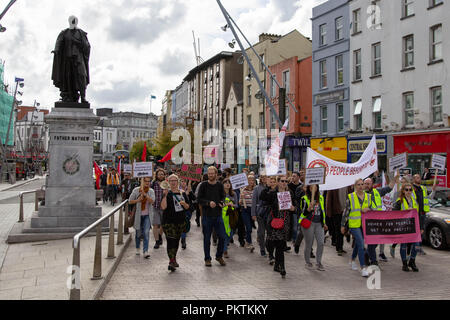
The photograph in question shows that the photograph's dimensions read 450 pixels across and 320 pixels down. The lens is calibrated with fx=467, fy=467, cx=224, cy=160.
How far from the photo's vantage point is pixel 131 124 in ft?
503

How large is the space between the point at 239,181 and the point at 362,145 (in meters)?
19.0

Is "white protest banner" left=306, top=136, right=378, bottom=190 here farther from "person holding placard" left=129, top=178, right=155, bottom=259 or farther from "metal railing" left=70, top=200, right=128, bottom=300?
"metal railing" left=70, top=200, right=128, bottom=300

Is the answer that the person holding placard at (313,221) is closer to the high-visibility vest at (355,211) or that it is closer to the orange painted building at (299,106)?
the high-visibility vest at (355,211)

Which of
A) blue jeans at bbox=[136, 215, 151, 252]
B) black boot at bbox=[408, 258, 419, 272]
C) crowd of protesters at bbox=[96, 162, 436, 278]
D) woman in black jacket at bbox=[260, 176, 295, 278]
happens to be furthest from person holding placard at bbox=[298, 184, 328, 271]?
blue jeans at bbox=[136, 215, 151, 252]

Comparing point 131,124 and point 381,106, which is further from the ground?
point 131,124

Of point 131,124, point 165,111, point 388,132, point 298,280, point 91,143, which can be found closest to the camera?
point 298,280

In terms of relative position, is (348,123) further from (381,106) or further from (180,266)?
(180,266)

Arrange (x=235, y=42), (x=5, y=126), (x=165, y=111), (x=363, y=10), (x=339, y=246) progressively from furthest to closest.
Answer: (x=165, y=111)
(x=5, y=126)
(x=363, y=10)
(x=235, y=42)
(x=339, y=246)

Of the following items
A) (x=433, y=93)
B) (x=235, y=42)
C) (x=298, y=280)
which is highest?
(x=235, y=42)

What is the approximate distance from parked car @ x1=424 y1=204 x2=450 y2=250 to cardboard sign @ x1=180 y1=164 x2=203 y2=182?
6402 mm

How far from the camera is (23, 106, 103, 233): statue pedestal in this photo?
11734mm

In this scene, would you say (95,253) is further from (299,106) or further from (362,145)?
(299,106)

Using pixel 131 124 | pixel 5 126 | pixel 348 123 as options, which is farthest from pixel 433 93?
pixel 131 124
